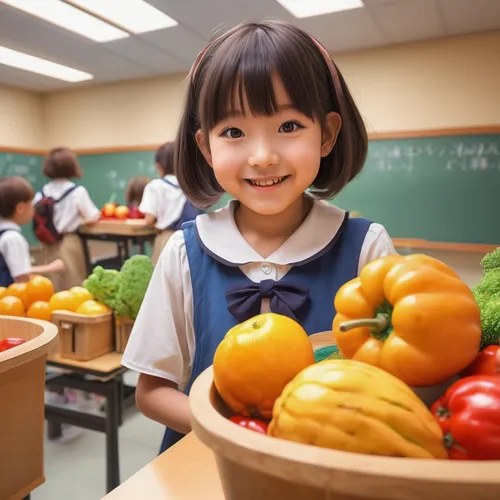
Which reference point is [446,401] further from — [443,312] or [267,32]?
[267,32]

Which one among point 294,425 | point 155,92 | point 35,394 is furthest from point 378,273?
point 155,92

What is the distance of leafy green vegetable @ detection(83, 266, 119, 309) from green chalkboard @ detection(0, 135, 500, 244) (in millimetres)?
3150

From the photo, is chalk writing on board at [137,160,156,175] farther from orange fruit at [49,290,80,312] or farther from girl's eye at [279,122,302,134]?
girl's eye at [279,122,302,134]

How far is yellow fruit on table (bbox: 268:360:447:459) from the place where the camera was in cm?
33

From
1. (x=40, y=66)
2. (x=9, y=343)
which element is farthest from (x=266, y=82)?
(x=40, y=66)

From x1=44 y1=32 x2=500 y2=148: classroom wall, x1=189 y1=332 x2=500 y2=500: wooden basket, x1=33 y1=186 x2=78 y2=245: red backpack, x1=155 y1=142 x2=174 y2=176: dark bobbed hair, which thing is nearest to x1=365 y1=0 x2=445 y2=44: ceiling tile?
x1=44 y1=32 x2=500 y2=148: classroom wall

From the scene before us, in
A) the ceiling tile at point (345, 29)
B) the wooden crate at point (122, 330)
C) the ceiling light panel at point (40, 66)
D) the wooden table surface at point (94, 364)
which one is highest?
the ceiling light panel at point (40, 66)

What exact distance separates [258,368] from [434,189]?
14.1 ft

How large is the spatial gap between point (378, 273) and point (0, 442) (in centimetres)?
83

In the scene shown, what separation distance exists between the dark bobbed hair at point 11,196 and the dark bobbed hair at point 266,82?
2005 millimetres

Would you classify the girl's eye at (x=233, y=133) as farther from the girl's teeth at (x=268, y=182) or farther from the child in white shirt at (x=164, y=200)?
the child in white shirt at (x=164, y=200)

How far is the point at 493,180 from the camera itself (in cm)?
417

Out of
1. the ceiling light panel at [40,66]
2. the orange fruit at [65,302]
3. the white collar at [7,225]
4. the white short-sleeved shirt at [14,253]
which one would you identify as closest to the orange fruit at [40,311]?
the orange fruit at [65,302]

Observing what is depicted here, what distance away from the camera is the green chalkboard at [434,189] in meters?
4.19
